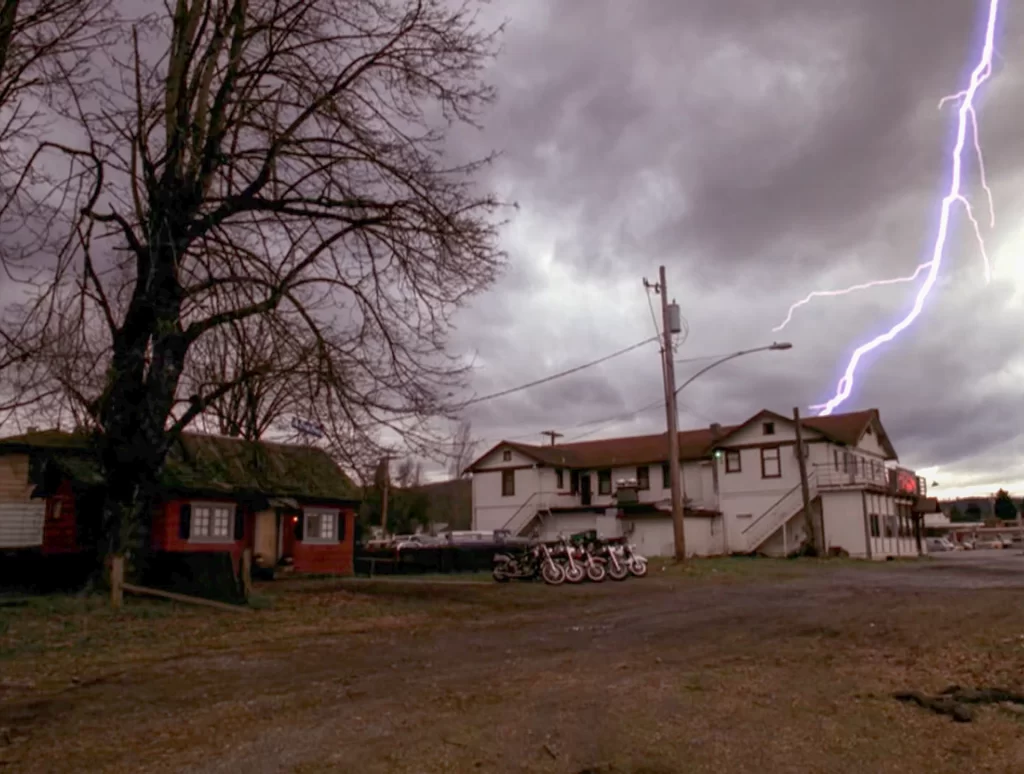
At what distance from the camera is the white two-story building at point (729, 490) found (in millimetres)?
48406

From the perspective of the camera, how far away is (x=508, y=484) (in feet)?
187

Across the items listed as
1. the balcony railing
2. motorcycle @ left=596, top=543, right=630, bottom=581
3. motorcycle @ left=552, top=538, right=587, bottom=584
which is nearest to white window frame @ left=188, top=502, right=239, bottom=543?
motorcycle @ left=552, top=538, right=587, bottom=584

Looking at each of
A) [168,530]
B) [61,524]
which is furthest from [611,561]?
[61,524]

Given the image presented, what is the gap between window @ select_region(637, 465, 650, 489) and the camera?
54656mm

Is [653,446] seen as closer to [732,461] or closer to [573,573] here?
[732,461]

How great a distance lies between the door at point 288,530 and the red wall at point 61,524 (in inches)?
282

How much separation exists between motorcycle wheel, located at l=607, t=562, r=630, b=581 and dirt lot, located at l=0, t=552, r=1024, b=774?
8237mm

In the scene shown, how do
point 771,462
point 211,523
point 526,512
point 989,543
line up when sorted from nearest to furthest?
point 211,523 < point 771,462 < point 526,512 < point 989,543

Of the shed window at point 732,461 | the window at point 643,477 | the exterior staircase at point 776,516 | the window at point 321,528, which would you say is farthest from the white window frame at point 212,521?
the shed window at point 732,461

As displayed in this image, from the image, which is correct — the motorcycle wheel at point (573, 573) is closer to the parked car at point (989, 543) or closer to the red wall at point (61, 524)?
the red wall at point (61, 524)

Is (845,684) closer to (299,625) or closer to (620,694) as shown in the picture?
A: (620,694)

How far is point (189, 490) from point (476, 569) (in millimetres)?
11273

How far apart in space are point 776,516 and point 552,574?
28003 millimetres

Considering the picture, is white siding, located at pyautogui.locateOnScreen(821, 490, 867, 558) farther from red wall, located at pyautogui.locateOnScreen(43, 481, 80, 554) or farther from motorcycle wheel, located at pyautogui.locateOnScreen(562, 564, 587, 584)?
red wall, located at pyautogui.locateOnScreen(43, 481, 80, 554)
